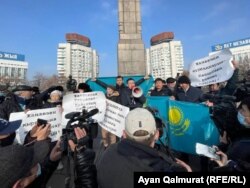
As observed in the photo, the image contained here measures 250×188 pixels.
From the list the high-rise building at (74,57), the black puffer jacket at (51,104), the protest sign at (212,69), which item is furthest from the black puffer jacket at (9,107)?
the high-rise building at (74,57)

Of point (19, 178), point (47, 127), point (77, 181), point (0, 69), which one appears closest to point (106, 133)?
point (47, 127)

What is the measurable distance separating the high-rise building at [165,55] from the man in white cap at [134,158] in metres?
107

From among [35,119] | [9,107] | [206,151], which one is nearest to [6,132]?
[206,151]

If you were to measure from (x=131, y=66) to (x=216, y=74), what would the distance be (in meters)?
6.41

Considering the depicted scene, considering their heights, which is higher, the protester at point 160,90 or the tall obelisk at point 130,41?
the tall obelisk at point 130,41

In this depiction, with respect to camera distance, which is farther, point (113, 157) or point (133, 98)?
point (133, 98)

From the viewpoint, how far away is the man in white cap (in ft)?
5.24

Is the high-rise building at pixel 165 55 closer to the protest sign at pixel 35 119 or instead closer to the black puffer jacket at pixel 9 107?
the black puffer jacket at pixel 9 107

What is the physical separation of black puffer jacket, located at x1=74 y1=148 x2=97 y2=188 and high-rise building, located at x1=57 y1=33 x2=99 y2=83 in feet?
343

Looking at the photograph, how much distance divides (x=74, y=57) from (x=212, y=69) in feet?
359

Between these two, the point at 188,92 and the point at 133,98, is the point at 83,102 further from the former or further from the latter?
the point at 188,92

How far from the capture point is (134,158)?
1.62 metres

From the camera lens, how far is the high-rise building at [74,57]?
10819 cm

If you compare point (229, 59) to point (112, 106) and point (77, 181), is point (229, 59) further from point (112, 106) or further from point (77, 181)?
point (77, 181)
